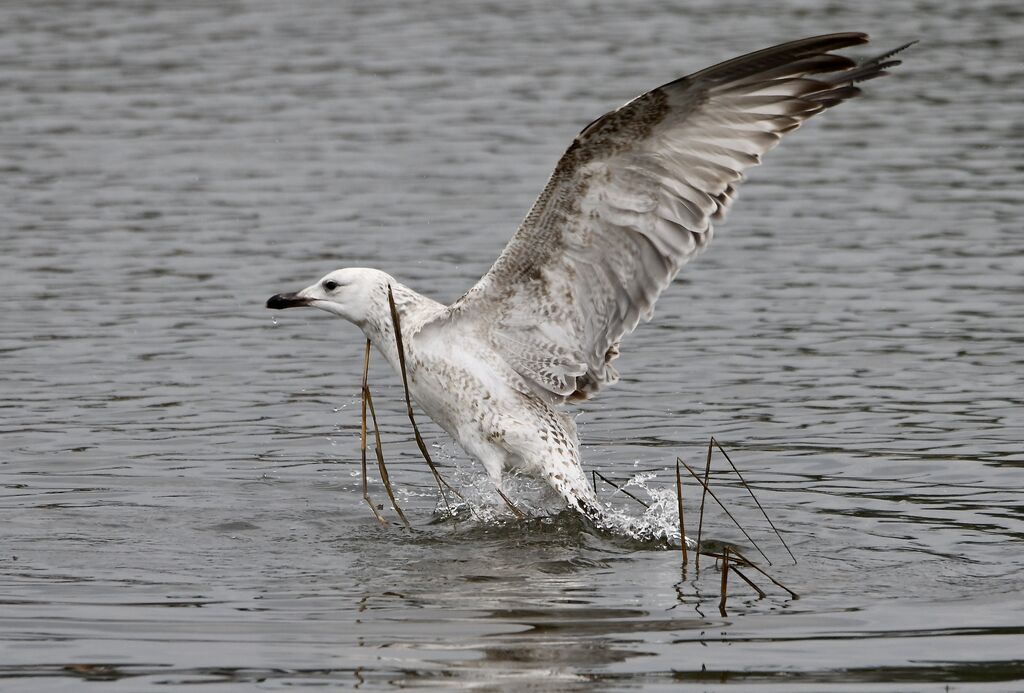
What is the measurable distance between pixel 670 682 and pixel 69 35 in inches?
715

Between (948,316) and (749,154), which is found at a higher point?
(749,154)

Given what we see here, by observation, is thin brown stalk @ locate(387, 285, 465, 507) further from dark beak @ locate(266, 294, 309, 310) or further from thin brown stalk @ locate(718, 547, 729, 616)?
thin brown stalk @ locate(718, 547, 729, 616)

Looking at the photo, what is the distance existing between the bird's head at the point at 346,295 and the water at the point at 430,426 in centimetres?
100

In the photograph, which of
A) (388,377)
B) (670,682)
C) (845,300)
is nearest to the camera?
(670,682)

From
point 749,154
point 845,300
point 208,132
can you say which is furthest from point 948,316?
point 208,132

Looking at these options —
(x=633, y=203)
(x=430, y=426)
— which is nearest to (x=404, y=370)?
(x=633, y=203)

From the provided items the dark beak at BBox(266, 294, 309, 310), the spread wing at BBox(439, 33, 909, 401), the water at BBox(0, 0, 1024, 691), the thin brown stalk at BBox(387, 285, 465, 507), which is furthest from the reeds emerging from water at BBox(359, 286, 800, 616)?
the spread wing at BBox(439, 33, 909, 401)

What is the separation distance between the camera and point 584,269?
849 cm

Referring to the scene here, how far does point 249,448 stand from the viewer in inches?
391

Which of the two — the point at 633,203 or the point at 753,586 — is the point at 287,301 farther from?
the point at 753,586

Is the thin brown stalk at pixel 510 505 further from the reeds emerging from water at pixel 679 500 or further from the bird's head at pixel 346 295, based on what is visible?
the bird's head at pixel 346 295

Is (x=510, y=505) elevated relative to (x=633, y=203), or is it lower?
lower

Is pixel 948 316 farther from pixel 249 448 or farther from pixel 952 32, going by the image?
pixel 952 32

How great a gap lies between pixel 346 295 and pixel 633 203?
142cm
